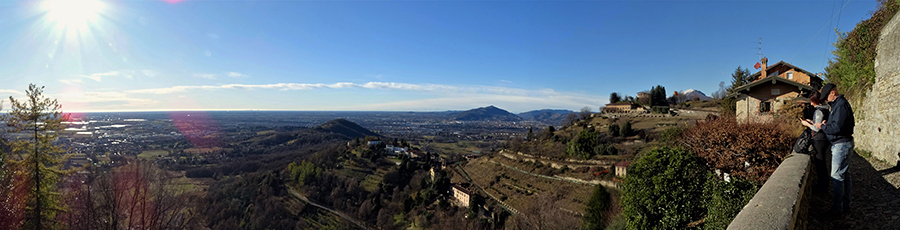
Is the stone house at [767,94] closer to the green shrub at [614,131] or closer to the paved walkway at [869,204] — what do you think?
the paved walkway at [869,204]

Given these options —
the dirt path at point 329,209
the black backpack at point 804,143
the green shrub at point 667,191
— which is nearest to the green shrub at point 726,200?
the green shrub at point 667,191

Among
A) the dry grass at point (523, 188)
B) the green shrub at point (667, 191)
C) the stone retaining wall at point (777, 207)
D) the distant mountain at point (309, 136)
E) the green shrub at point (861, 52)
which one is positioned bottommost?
the distant mountain at point (309, 136)

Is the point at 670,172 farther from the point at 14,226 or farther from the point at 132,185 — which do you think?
the point at 14,226

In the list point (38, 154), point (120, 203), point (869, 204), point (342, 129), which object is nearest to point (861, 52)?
point (869, 204)

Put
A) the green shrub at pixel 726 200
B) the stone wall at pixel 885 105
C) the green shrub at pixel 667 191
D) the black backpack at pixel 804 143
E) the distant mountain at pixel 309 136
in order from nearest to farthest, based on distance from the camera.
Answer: the black backpack at pixel 804 143, the green shrub at pixel 726 200, the green shrub at pixel 667 191, the stone wall at pixel 885 105, the distant mountain at pixel 309 136

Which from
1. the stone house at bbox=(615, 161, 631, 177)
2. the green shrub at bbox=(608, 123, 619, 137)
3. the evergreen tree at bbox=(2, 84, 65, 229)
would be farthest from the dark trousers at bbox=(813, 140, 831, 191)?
the green shrub at bbox=(608, 123, 619, 137)

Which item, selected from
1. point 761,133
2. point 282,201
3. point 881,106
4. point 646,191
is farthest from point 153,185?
point 282,201
